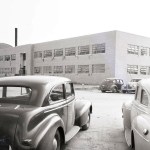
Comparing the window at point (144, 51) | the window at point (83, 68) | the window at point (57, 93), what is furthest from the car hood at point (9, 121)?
the window at point (144, 51)

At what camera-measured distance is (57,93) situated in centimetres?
593

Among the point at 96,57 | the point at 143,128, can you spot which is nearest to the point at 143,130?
the point at 143,128

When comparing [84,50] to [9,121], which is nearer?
[9,121]

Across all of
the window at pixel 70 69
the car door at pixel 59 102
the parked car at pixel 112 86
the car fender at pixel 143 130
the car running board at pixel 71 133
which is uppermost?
the window at pixel 70 69

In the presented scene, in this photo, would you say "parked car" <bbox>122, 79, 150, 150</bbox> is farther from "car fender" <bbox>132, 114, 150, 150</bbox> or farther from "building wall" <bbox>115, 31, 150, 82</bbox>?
"building wall" <bbox>115, 31, 150, 82</bbox>

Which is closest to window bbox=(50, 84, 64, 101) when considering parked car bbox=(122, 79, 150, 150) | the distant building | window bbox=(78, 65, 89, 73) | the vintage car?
the vintage car

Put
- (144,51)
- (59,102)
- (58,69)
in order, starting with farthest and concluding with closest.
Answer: (58,69), (144,51), (59,102)

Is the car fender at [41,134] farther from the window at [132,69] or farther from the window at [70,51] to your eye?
the window at [70,51]

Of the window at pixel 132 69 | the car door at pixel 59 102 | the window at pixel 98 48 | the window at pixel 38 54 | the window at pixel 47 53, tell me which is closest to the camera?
the car door at pixel 59 102

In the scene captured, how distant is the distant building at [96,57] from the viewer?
45.3m

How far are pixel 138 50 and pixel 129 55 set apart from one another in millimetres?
2801

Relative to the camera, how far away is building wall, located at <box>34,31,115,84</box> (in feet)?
149

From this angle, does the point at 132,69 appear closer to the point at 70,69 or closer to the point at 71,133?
the point at 70,69

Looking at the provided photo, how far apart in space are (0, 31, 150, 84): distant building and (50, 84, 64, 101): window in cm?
3872
